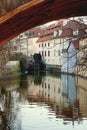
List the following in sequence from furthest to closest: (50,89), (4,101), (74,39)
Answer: (50,89), (4,101), (74,39)

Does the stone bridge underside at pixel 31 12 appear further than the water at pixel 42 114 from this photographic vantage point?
No

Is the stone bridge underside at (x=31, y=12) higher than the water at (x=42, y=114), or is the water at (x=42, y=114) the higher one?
the stone bridge underside at (x=31, y=12)

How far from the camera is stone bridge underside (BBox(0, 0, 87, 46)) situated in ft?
11.3

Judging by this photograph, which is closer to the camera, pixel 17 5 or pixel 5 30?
pixel 17 5

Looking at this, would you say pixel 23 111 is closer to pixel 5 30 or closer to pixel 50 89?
pixel 50 89

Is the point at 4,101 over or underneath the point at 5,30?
underneath

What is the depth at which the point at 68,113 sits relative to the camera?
2159cm

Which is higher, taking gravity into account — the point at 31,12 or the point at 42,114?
the point at 31,12

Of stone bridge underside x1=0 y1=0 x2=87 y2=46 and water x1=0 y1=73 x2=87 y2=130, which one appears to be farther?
water x1=0 y1=73 x2=87 y2=130

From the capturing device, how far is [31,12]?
12.5 ft

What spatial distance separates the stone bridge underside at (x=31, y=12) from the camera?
3.45 m

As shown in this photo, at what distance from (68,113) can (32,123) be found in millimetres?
4294

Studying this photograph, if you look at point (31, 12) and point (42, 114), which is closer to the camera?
point (31, 12)

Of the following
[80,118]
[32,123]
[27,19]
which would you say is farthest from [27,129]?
[27,19]
